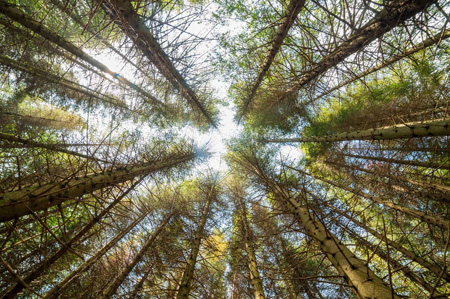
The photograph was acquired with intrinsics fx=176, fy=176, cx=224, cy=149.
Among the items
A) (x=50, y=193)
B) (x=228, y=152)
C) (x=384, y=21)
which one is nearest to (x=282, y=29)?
(x=384, y=21)

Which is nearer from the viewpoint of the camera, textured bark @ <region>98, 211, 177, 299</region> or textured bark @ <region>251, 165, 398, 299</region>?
textured bark @ <region>251, 165, 398, 299</region>

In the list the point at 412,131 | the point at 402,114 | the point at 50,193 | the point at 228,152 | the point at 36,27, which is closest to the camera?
the point at 50,193

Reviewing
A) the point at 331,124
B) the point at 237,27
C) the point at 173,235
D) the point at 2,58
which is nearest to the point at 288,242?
the point at 173,235

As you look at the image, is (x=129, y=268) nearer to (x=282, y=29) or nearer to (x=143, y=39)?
(x=143, y=39)

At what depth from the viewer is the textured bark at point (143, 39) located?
11.1 ft

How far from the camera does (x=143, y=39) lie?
4.19m

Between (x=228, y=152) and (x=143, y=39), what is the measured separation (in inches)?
319

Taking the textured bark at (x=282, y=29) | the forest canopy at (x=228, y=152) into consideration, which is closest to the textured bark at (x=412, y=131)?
the forest canopy at (x=228, y=152)

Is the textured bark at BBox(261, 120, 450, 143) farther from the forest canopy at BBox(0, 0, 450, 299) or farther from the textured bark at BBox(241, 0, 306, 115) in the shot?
the textured bark at BBox(241, 0, 306, 115)

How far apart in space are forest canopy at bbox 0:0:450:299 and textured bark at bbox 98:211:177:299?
0.24 feet

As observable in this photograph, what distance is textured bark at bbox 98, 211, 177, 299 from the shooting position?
15.6ft

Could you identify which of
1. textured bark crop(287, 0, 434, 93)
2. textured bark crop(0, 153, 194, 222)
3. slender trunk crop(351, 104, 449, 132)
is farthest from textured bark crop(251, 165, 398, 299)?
textured bark crop(0, 153, 194, 222)

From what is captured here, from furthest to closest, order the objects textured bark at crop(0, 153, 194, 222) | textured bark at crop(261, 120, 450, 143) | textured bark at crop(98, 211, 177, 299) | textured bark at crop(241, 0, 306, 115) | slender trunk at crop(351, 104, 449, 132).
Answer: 1. textured bark at crop(98, 211, 177, 299)
2. slender trunk at crop(351, 104, 449, 132)
3. textured bark at crop(241, 0, 306, 115)
4. textured bark at crop(261, 120, 450, 143)
5. textured bark at crop(0, 153, 194, 222)

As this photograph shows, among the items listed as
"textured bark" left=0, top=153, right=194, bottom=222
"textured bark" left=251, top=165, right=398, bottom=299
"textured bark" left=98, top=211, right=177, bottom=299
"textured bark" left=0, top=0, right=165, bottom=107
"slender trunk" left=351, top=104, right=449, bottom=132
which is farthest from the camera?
"textured bark" left=98, top=211, right=177, bottom=299
